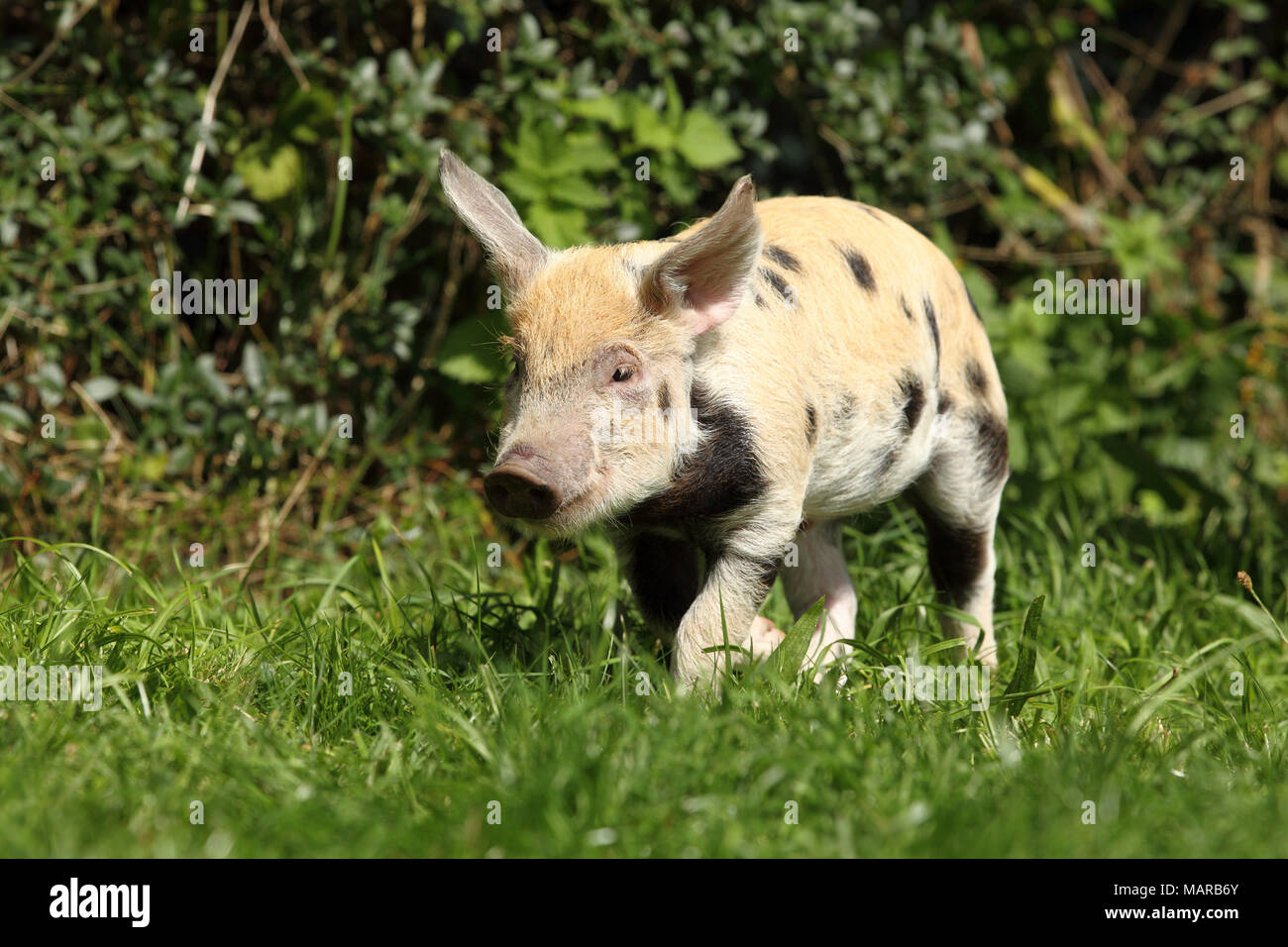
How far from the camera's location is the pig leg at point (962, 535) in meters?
4.64

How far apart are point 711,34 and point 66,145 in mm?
2962

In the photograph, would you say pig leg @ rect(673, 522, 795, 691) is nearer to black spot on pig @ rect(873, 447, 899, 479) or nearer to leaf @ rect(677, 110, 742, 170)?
black spot on pig @ rect(873, 447, 899, 479)

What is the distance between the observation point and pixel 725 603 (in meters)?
3.83

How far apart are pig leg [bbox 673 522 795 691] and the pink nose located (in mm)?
584

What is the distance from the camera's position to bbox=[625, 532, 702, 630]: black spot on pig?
13.9 ft

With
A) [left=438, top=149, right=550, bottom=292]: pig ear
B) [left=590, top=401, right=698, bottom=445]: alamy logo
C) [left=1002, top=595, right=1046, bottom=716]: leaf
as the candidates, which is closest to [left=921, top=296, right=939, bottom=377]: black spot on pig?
[left=1002, top=595, right=1046, bottom=716]: leaf

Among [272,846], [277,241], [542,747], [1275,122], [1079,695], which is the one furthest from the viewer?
[1275,122]

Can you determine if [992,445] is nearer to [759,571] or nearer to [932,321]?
[932,321]

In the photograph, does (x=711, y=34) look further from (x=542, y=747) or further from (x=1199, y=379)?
(x=542, y=747)

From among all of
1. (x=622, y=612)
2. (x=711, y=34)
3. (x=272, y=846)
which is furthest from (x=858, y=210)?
(x=272, y=846)

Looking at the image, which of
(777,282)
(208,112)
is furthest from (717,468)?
(208,112)

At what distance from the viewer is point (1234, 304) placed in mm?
8867

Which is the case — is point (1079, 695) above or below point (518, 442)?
below
